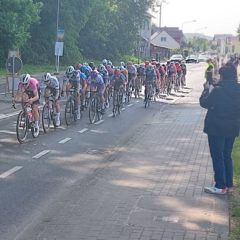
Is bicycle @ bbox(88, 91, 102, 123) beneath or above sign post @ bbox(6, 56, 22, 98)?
beneath

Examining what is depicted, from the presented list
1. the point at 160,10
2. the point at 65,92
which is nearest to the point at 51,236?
the point at 65,92

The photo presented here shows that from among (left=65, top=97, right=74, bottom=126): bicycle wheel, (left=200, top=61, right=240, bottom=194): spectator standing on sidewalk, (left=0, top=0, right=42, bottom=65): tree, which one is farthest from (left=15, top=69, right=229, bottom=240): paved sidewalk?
(left=0, top=0, right=42, bottom=65): tree

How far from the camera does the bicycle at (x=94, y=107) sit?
16.7 meters

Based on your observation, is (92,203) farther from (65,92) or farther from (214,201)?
(65,92)

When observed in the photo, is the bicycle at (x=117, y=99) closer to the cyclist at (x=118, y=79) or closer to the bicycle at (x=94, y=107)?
the cyclist at (x=118, y=79)

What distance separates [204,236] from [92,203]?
1.86 metres

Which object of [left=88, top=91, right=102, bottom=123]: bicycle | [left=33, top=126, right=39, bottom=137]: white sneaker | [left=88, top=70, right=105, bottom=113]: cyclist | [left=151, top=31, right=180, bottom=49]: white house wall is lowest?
[left=33, top=126, right=39, bottom=137]: white sneaker

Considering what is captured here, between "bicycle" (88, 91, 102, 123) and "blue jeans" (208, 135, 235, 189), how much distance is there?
28.7 feet

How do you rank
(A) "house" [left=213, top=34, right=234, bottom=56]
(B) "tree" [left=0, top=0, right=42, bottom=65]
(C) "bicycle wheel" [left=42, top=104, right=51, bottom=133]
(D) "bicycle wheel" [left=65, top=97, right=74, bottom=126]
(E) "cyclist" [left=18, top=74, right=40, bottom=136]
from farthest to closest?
(B) "tree" [left=0, top=0, right=42, bottom=65] → (A) "house" [left=213, top=34, right=234, bottom=56] → (D) "bicycle wheel" [left=65, top=97, right=74, bottom=126] → (C) "bicycle wheel" [left=42, top=104, right=51, bottom=133] → (E) "cyclist" [left=18, top=74, right=40, bottom=136]

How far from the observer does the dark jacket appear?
7754 millimetres

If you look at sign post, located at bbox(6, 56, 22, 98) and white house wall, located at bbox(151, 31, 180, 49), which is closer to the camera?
sign post, located at bbox(6, 56, 22, 98)

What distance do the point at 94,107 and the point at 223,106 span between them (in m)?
9.60

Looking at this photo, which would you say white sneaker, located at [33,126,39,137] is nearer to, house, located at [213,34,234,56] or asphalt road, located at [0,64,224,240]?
asphalt road, located at [0,64,224,240]

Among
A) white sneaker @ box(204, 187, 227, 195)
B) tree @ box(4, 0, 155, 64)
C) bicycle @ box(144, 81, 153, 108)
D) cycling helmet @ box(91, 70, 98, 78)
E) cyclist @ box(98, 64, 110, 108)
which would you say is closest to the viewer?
white sneaker @ box(204, 187, 227, 195)
